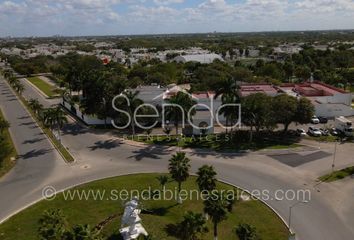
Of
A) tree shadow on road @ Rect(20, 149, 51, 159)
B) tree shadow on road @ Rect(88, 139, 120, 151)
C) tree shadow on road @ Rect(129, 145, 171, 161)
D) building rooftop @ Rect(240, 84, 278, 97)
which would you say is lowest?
tree shadow on road @ Rect(20, 149, 51, 159)

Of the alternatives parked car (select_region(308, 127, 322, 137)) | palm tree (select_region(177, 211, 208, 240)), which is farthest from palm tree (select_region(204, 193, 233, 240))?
parked car (select_region(308, 127, 322, 137))

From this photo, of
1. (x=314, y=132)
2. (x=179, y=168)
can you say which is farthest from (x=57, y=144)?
(x=314, y=132)

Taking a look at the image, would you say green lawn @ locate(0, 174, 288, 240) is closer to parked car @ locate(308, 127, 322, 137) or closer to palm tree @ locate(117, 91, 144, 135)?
palm tree @ locate(117, 91, 144, 135)

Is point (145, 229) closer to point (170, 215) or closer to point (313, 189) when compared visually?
point (170, 215)

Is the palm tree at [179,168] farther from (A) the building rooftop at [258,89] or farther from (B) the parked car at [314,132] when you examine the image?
(A) the building rooftop at [258,89]

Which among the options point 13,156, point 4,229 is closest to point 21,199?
point 4,229

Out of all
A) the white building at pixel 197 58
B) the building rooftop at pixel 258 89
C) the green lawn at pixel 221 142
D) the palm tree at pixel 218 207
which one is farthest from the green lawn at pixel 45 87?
the palm tree at pixel 218 207

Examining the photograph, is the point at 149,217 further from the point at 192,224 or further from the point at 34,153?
the point at 34,153

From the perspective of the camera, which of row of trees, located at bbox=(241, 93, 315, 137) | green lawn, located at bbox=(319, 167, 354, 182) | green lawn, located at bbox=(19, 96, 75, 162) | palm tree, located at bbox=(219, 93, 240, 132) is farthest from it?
palm tree, located at bbox=(219, 93, 240, 132)
